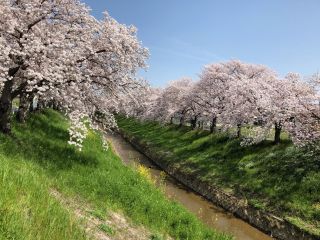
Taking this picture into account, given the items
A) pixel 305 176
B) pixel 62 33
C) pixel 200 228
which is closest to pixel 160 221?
pixel 200 228

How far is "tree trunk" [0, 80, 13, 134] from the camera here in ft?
68.5

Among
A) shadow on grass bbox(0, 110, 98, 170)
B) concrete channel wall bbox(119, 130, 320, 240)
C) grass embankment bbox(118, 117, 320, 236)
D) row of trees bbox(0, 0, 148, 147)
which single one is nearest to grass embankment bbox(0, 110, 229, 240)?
shadow on grass bbox(0, 110, 98, 170)

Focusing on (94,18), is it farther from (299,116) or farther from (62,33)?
(299,116)

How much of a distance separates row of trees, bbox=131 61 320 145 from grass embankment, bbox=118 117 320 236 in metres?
2.00

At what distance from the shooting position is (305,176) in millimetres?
32375

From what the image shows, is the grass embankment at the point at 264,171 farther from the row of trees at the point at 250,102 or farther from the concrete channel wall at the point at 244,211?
the row of trees at the point at 250,102

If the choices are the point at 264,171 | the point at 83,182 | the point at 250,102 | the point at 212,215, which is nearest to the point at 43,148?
the point at 83,182

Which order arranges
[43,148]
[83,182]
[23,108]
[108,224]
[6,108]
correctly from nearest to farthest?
[108,224]
[83,182]
[6,108]
[43,148]
[23,108]

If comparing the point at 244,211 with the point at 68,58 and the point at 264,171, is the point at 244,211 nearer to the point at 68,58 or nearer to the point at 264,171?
the point at 264,171

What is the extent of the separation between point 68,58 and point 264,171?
23.4m

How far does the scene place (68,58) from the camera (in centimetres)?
2025

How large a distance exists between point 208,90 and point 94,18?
4535 centimetres

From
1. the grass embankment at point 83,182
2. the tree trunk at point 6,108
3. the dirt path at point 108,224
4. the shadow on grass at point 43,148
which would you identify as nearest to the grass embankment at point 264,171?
the grass embankment at point 83,182

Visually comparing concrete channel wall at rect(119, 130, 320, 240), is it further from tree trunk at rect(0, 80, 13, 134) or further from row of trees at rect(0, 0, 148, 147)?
tree trunk at rect(0, 80, 13, 134)
